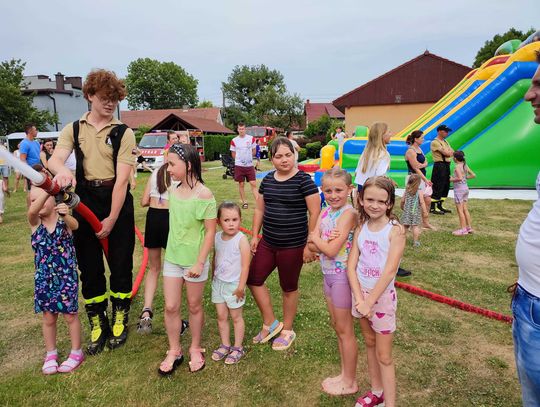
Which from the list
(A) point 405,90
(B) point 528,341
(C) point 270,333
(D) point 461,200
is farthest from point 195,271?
(A) point 405,90

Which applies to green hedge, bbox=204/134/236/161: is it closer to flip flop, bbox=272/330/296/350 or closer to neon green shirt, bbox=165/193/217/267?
flip flop, bbox=272/330/296/350

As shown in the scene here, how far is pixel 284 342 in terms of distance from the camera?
3.47 metres

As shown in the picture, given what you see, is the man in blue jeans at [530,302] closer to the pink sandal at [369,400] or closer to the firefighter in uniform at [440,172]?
the pink sandal at [369,400]

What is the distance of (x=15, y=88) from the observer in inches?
1071

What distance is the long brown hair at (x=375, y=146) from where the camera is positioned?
4.97m

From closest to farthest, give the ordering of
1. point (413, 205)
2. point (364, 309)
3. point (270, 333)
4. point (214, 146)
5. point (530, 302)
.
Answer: point (530, 302) < point (364, 309) < point (270, 333) < point (413, 205) < point (214, 146)

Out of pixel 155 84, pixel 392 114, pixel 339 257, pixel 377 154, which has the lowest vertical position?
pixel 339 257

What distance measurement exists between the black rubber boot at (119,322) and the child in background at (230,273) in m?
0.93

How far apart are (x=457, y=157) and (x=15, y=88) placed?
1190 inches

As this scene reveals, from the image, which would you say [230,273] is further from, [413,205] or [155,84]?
[155,84]

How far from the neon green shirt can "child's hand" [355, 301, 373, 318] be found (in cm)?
133

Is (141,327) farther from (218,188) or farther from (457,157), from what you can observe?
(218,188)

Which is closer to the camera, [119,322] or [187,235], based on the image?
[187,235]

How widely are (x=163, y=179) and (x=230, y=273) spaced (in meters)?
1.27
